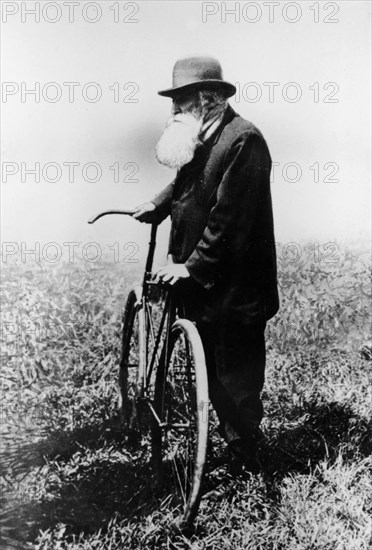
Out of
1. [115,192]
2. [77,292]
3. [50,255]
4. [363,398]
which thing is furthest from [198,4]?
[363,398]

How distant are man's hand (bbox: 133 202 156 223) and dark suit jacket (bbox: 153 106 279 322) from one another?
0.65ft

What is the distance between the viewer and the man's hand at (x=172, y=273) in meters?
2.68

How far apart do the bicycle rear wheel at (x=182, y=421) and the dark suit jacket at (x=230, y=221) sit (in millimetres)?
263

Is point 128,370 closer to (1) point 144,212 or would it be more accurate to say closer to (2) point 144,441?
(2) point 144,441

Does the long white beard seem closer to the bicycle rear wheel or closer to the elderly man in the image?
the elderly man

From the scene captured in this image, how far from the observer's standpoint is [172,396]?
9.44ft

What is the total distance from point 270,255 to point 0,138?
4.25 feet

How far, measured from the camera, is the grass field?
257cm

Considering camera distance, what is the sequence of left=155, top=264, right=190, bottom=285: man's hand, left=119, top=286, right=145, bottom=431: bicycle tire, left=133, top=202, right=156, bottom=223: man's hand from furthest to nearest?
left=119, top=286, right=145, bottom=431: bicycle tire, left=133, top=202, right=156, bottom=223: man's hand, left=155, top=264, right=190, bottom=285: man's hand

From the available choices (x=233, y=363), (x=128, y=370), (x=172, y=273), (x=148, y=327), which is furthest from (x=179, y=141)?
(x=128, y=370)

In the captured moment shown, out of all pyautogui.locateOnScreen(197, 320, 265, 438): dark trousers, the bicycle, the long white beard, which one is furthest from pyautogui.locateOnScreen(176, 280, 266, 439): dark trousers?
the long white beard

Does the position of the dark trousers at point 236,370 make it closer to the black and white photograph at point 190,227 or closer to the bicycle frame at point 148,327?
the black and white photograph at point 190,227

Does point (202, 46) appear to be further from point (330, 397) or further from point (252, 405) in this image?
point (330, 397)

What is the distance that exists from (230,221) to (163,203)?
0.55 metres
